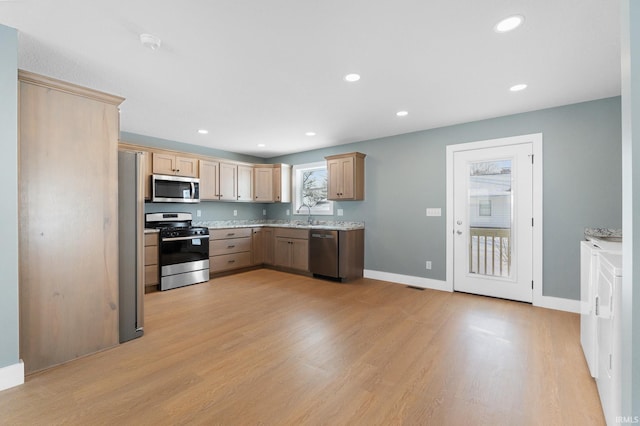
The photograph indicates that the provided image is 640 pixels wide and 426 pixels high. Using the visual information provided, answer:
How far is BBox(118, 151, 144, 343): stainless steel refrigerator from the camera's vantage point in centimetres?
248

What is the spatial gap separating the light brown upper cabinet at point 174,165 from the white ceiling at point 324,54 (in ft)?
3.16

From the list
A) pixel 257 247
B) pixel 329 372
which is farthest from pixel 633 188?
pixel 257 247

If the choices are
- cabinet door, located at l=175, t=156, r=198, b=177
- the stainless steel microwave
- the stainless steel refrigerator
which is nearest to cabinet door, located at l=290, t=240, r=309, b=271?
the stainless steel microwave

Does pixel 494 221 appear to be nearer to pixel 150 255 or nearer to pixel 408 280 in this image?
pixel 408 280

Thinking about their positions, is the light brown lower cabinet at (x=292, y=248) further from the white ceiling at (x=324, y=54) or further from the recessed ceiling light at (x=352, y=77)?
the recessed ceiling light at (x=352, y=77)

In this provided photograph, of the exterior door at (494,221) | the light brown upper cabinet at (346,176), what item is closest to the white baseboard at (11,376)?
the light brown upper cabinet at (346,176)

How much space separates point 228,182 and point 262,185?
0.73 metres

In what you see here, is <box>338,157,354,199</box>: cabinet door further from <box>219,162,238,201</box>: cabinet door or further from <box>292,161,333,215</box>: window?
<box>219,162,238,201</box>: cabinet door

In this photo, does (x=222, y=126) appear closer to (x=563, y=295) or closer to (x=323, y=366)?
(x=323, y=366)

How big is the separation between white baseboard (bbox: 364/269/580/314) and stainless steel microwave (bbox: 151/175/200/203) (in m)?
3.28

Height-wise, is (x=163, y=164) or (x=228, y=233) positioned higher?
(x=163, y=164)

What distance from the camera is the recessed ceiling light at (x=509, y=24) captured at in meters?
1.78

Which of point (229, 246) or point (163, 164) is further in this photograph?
point (229, 246)

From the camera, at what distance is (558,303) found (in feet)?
10.8
